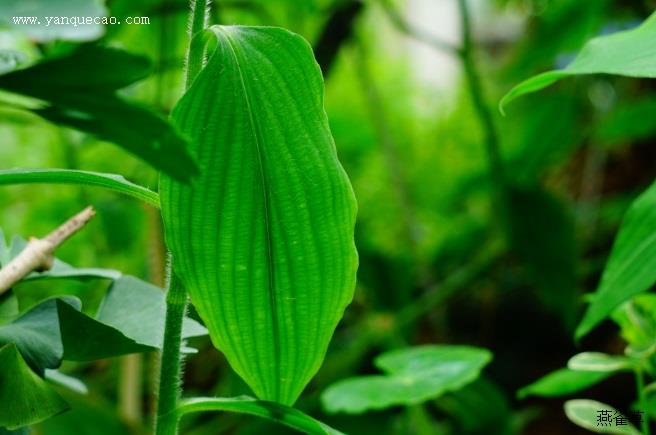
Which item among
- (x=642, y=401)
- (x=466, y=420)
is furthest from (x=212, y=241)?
(x=466, y=420)

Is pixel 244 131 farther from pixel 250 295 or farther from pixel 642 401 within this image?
pixel 642 401

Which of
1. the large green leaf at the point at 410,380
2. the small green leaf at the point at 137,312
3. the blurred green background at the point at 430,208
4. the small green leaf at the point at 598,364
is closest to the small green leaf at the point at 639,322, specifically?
the small green leaf at the point at 598,364

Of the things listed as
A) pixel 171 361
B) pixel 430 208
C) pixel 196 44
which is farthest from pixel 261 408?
pixel 430 208

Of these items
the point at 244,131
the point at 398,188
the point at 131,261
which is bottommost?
the point at 131,261

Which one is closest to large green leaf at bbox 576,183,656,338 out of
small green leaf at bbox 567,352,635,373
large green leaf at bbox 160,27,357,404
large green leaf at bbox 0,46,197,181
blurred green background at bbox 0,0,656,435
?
small green leaf at bbox 567,352,635,373

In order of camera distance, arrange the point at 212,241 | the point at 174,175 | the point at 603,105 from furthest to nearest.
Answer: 1. the point at 603,105
2. the point at 212,241
3. the point at 174,175

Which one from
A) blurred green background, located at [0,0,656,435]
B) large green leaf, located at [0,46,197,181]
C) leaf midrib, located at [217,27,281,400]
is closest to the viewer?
large green leaf, located at [0,46,197,181]

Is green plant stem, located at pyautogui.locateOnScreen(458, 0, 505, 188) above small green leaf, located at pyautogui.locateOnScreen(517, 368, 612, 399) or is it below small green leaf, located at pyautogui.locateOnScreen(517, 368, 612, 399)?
above

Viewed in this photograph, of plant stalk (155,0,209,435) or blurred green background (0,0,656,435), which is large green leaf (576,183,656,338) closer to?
plant stalk (155,0,209,435)
